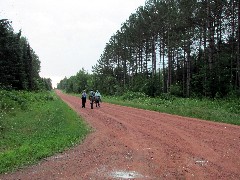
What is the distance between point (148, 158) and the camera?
930 cm

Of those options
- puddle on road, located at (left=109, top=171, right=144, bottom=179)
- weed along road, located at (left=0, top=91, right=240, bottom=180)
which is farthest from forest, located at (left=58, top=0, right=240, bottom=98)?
puddle on road, located at (left=109, top=171, right=144, bottom=179)

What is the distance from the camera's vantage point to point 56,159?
9.41 metres

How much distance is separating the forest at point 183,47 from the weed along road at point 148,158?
663 inches

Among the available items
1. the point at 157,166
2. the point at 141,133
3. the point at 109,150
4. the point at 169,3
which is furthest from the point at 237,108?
the point at 169,3

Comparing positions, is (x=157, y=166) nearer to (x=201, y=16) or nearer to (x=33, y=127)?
(x=33, y=127)

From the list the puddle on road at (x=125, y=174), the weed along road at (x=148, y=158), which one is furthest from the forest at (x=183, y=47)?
the puddle on road at (x=125, y=174)

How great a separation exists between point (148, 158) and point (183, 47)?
3930 cm

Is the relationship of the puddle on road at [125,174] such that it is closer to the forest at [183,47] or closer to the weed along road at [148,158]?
the weed along road at [148,158]

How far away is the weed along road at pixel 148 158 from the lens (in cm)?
756

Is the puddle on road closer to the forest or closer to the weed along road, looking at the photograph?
the weed along road

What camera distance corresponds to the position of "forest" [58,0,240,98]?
33.6 meters

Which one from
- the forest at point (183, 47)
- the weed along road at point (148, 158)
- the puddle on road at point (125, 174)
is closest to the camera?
the puddle on road at point (125, 174)

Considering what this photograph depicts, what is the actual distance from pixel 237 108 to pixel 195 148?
46.9ft

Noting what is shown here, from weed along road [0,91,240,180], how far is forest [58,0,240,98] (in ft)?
55.3
